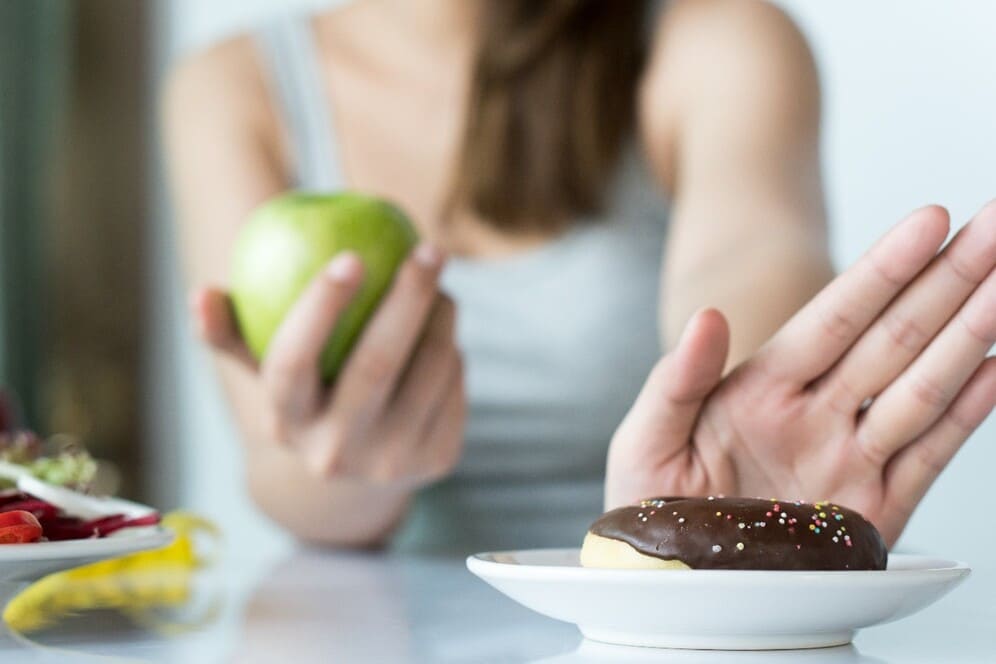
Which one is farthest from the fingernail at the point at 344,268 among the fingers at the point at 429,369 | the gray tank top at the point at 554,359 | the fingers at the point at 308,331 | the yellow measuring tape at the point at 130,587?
the gray tank top at the point at 554,359

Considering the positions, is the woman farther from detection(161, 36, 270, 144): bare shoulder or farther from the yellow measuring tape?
the yellow measuring tape

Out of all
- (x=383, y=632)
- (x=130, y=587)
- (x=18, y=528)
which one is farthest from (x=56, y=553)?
(x=130, y=587)

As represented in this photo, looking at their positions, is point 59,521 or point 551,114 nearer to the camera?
point 59,521

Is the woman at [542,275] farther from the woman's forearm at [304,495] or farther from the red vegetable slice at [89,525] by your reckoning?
the red vegetable slice at [89,525]

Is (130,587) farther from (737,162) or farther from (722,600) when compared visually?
(737,162)

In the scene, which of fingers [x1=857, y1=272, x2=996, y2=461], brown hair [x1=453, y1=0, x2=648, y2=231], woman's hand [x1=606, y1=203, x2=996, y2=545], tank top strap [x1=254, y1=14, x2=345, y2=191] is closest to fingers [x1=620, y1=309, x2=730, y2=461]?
woman's hand [x1=606, y1=203, x2=996, y2=545]
